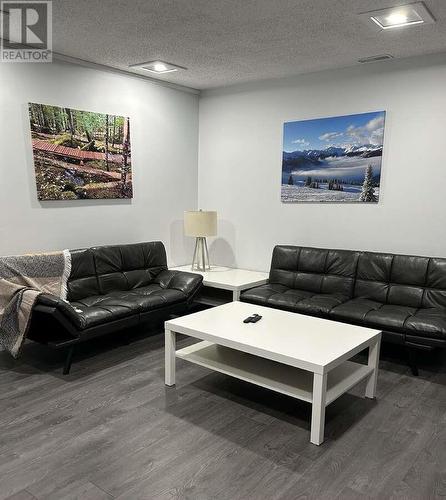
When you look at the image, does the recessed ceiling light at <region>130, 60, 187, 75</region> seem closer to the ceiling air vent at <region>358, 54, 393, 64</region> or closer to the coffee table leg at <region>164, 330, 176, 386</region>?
the ceiling air vent at <region>358, 54, 393, 64</region>

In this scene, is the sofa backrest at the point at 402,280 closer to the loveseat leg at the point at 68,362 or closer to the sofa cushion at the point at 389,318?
the sofa cushion at the point at 389,318

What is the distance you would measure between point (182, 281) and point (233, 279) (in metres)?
0.57

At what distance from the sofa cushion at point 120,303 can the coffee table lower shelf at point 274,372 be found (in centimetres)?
76

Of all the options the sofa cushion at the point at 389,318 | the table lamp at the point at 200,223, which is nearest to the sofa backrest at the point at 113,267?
the table lamp at the point at 200,223

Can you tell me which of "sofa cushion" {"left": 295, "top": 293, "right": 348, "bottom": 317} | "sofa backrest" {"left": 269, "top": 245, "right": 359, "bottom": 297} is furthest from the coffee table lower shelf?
"sofa backrest" {"left": 269, "top": 245, "right": 359, "bottom": 297}

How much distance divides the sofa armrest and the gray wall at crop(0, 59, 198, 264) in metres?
0.62

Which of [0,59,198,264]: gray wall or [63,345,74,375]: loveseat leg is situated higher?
[0,59,198,264]: gray wall

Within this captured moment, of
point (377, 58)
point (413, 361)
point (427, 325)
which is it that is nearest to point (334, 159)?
point (377, 58)

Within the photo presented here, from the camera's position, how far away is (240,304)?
12.4 ft

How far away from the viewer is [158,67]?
4273mm

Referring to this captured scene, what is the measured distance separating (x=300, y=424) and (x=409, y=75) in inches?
126

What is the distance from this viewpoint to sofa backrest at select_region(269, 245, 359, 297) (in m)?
4.27

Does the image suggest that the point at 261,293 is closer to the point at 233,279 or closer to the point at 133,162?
the point at 233,279

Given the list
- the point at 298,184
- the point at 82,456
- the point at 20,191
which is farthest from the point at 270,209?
the point at 82,456
